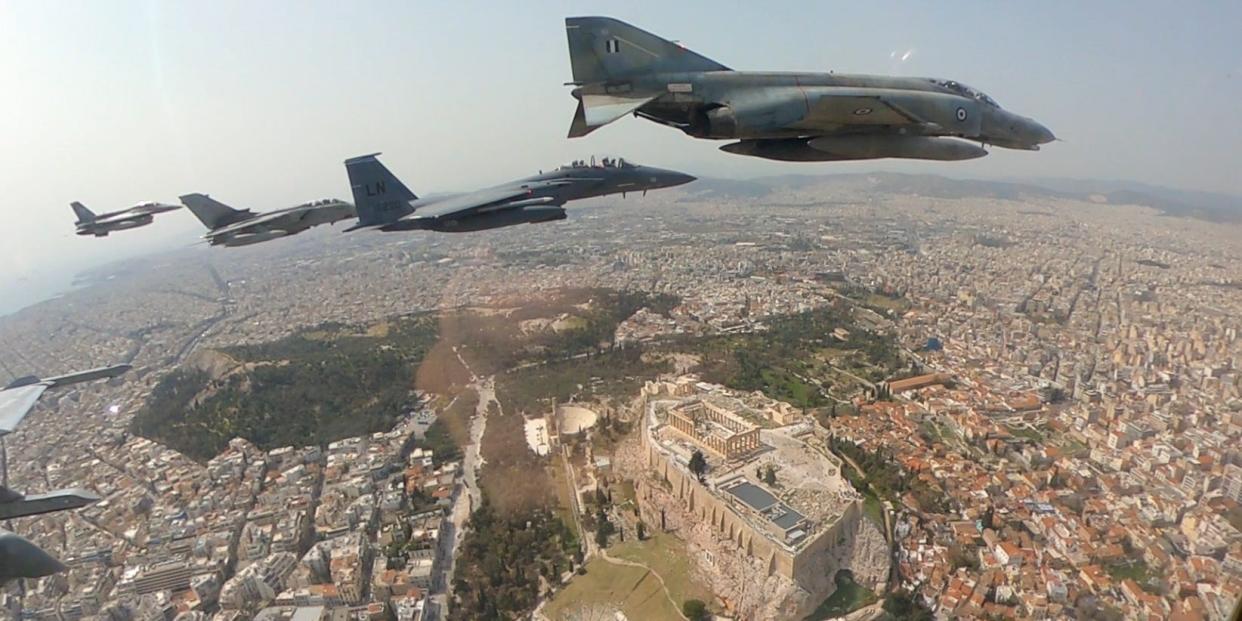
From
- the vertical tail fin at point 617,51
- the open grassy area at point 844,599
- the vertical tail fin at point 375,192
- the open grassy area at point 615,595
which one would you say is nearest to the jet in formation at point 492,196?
the vertical tail fin at point 375,192

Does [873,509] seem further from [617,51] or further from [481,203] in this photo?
[617,51]

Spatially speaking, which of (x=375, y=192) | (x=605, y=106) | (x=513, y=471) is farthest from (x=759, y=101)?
(x=513, y=471)

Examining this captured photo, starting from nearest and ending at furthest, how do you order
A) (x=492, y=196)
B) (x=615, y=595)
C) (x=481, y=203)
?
1. (x=481, y=203)
2. (x=492, y=196)
3. (x=615, y=595)

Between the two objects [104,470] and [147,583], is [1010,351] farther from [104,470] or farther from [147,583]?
[104,470]

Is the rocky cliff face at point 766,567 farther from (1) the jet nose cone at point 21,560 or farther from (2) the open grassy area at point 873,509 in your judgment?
(1) the jet nose cone at point 21,560

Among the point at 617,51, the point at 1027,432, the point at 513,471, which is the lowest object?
the point at 1027,432

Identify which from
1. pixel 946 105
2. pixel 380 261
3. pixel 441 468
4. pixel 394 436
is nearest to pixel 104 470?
pixel 394 436

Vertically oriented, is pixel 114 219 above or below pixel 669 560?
above
